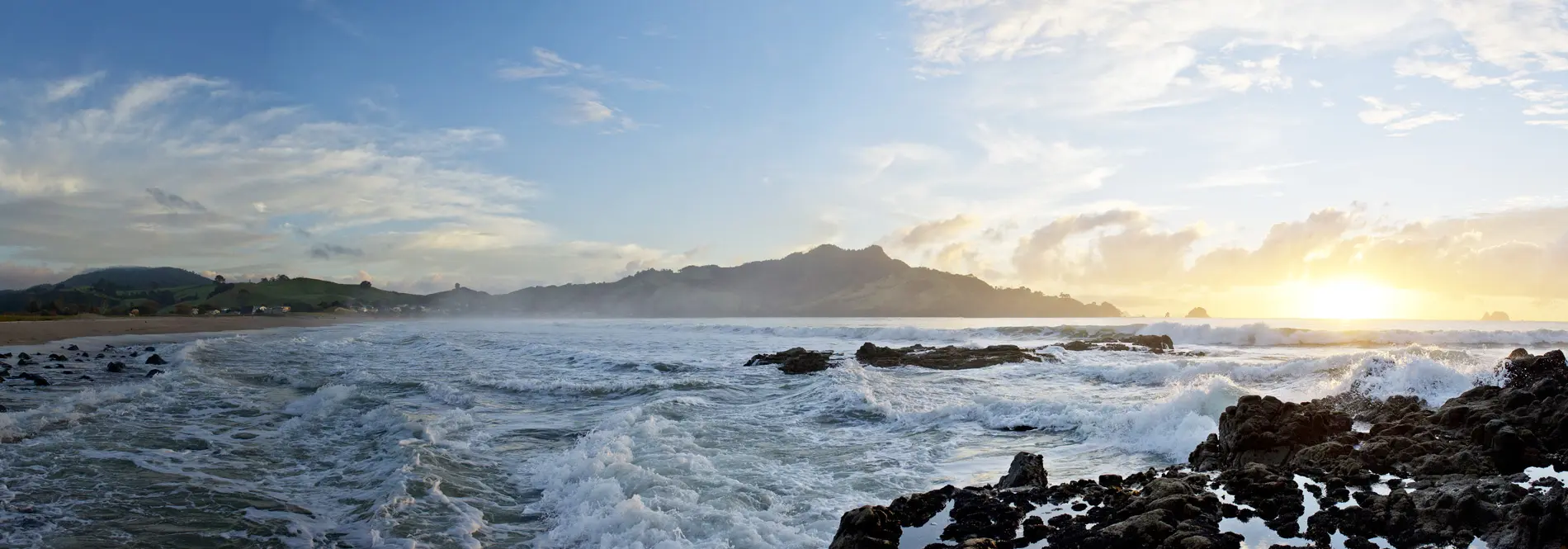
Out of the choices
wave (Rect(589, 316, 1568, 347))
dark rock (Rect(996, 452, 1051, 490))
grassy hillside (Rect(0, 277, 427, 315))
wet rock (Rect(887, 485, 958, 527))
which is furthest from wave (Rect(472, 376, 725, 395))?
grassy hillside (Rect(0, 277, 427, 315))

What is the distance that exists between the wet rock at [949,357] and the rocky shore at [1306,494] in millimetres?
19553

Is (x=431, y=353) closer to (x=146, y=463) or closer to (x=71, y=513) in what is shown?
(x=146, y=463)

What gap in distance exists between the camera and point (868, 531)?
7.15m

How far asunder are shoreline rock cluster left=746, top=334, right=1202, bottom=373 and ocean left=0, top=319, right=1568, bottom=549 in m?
2.93

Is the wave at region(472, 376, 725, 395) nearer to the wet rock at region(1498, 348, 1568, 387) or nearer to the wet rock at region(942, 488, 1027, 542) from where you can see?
the wet rock at region(942, 488, 1027, 542)

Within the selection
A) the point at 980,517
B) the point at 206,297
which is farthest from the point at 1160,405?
the point at 206,297

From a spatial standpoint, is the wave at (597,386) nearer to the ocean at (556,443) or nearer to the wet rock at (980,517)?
the ocean at (556,443)

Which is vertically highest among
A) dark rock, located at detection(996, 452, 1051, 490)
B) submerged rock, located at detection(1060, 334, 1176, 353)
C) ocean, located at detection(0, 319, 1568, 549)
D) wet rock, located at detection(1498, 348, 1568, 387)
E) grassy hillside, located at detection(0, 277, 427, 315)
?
grassy hillside, located at detection(0, 277, 427, 315)

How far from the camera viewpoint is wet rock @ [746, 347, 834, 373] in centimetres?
2977

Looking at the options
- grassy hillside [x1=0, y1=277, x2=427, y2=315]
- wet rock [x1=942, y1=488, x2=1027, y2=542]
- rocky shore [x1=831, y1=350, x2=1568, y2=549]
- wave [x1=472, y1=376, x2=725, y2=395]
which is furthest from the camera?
grassy hillside [x1=0, y1=277, x2=427, y2=315]

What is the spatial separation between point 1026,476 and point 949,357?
971 inches

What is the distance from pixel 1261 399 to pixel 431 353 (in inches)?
1363

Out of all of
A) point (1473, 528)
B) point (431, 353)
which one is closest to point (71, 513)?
point (1473, 528)

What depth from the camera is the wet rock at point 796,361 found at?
97.7ft
